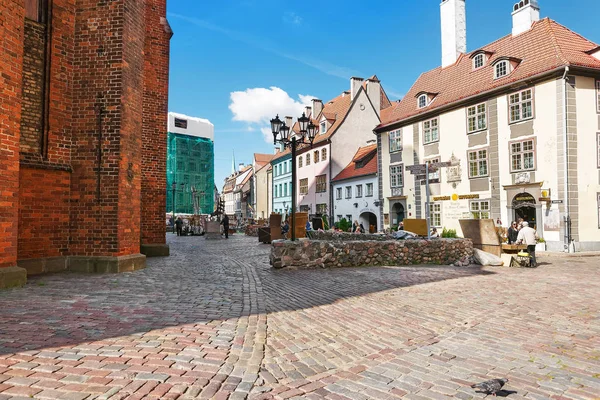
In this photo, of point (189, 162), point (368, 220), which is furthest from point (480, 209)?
point (189, 162)

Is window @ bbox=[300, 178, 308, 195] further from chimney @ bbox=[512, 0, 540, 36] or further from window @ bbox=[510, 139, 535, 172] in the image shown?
window @ bbox=[510, 139, 535, 172]

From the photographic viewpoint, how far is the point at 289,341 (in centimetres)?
474

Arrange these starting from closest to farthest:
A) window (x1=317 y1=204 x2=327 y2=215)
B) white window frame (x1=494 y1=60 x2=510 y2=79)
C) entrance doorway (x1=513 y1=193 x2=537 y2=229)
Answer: entrance doorway (x1=513 y1=193 x2=537 y2=229) → white window frame (x1=494 y1=60 x2=510 y2=79) → window (x1=317 y1=204 x2=327 y2=215)

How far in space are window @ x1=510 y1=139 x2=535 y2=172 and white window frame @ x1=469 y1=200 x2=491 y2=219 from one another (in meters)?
2.48

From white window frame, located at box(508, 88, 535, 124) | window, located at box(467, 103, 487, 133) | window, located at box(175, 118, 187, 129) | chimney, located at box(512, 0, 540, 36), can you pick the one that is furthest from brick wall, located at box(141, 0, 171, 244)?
window, located at box(175, 118, 187, 129)

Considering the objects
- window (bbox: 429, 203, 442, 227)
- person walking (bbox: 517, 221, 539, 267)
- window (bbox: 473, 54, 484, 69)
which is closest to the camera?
person walking (bbox: 517, 221, 539, 267)

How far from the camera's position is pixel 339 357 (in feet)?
13.9

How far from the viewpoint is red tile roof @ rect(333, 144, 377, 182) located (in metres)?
35.4

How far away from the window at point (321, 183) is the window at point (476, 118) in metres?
18.3

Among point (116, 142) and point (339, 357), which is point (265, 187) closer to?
point (116, 142)

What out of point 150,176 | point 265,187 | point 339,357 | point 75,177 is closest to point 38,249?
point 75,177

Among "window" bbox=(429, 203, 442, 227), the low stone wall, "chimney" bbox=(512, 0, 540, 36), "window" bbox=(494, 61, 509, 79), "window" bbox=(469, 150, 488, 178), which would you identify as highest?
"chimney" bbox=(512, 0, 540, 36)

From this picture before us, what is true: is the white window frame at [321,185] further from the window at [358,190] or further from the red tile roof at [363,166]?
the window at [358,190]

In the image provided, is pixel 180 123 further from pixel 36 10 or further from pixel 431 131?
pixel 36 10
